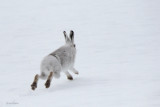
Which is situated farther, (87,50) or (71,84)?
(87,50)

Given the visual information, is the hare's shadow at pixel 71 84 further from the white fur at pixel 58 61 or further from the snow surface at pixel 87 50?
the white fur at pixel 58 61

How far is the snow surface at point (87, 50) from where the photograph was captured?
7.61 m

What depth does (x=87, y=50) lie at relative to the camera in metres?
15.7

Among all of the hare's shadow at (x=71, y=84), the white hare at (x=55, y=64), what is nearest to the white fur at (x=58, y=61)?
the white hare at (x=55, y=64)

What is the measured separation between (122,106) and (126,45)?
31.7ft

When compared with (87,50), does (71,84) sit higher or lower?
higher

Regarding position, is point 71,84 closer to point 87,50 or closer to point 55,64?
point 55,64

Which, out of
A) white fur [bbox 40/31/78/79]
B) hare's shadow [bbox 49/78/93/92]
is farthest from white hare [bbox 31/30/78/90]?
hare's shadow [bbox 49/78/93/92]

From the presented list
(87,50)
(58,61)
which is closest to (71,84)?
(58,61)

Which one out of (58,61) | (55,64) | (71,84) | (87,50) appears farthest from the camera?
Answer: (87,50)

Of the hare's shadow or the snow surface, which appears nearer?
the snow surface

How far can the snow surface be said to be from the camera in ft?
25.0

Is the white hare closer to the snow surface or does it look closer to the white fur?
the white fur

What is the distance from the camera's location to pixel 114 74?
1068cm
